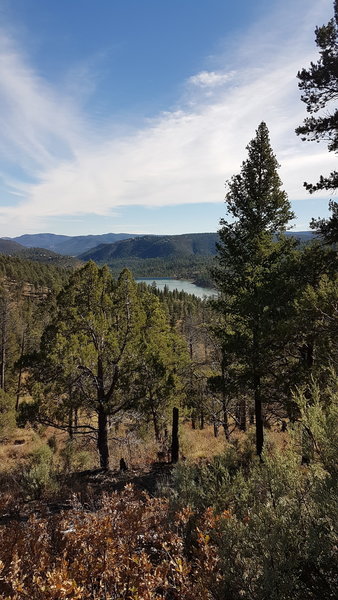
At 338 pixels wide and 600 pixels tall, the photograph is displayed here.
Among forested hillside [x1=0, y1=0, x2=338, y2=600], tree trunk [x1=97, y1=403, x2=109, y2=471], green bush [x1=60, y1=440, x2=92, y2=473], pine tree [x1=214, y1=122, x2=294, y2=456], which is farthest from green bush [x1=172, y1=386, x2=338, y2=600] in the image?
green bush [x1=60, y1=440, x2=92, y2=473]

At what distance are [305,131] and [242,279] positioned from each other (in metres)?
4.95

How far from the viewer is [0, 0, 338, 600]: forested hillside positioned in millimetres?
3277

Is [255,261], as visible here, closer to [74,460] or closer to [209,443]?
[209,443]

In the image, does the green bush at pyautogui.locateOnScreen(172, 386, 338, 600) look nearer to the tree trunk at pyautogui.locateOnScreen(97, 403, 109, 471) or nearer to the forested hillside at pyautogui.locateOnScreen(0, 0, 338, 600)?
the forested hillside at pyautogui.locateOnScreen(0, 0, 338, 600)

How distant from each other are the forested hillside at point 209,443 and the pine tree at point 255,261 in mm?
51

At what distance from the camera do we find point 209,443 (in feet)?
63.6

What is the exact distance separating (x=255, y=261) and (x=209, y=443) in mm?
12345

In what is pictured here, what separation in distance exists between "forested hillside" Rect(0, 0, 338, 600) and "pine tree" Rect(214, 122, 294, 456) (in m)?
0.05

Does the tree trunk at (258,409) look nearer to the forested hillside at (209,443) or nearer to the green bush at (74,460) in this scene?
the forested hillside at (209,443)

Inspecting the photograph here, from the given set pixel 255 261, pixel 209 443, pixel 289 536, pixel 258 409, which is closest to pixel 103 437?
pixel 258 409

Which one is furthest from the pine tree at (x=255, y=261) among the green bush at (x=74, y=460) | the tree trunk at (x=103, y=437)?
the green bush at (x=74, y=460)

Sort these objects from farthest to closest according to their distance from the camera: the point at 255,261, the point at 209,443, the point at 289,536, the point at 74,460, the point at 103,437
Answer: the point at 209,443, the point at 74,460, the point at 103,437, the point at 255,261, the point at 289,536

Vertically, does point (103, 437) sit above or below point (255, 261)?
below

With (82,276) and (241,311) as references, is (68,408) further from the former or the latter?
(241,311)
